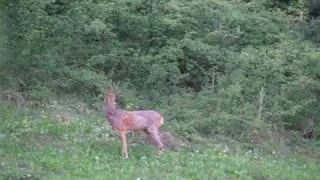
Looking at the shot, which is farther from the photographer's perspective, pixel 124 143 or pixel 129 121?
pixel 129 121

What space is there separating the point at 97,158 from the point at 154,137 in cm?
136

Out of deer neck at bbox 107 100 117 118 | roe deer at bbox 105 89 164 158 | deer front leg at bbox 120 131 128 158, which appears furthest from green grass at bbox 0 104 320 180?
deer neck at bbox 107 100 117 118

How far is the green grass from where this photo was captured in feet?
39.4

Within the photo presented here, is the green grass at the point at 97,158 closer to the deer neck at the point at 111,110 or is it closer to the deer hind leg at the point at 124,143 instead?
the deer hind leg at the point at 124,143

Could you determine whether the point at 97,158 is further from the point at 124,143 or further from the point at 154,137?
the point at 154,137

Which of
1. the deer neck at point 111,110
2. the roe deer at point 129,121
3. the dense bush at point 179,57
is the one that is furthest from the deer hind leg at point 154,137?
the dense bush at point 179,57

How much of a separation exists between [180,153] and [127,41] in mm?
6522

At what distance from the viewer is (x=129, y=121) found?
13227 millimetres

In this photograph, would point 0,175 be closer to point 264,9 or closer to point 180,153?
point 180,153

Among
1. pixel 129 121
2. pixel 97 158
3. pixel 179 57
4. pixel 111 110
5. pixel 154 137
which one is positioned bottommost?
pixel 179 57

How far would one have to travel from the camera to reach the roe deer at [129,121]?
13164 mm

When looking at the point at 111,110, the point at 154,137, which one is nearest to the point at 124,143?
the point at 111,110

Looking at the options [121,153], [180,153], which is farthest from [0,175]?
[180,153]

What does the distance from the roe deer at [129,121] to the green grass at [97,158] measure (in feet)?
0.69
